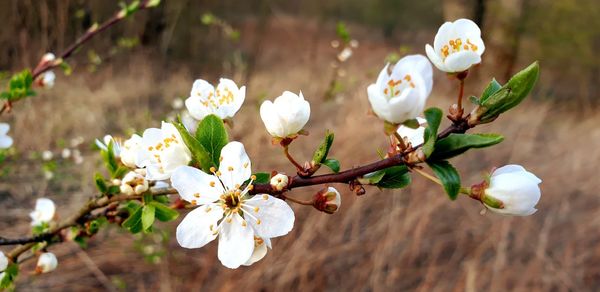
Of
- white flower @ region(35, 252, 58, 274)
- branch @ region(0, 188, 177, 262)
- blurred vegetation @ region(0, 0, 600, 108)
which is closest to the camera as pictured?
branch @ region(0, 188, 177, 262)

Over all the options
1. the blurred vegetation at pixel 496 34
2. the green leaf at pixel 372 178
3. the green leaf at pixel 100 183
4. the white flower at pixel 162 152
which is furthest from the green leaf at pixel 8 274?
the blurred vegetation at pixel 496 34

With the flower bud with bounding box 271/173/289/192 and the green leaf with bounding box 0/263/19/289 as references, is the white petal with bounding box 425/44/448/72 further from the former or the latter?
the green leaf with bounding box 0/263/19/289

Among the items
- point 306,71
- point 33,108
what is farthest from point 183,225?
point 306,71

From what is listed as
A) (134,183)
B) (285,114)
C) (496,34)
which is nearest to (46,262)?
(134,183)

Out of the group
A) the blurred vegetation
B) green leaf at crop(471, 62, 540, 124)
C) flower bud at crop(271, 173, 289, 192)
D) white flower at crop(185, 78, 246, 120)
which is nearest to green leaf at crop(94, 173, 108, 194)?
white flower at crop(185, 78, 246, 120)

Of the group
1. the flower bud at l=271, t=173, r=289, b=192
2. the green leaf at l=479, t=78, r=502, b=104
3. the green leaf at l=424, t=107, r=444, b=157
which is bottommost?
the green leaf at l=424, t=107, r=444, b=157
